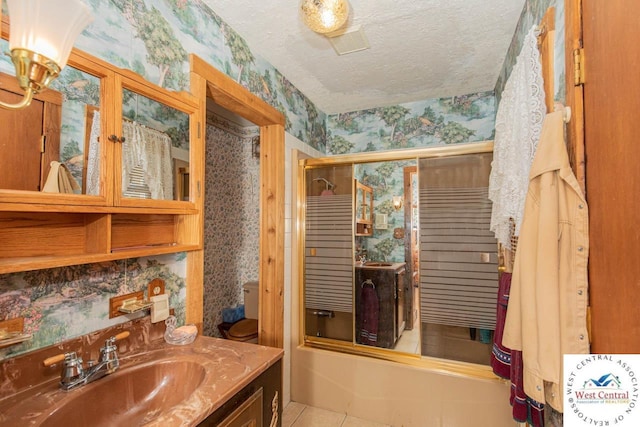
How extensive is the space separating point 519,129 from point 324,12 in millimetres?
1039

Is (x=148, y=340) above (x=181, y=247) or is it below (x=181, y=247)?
below

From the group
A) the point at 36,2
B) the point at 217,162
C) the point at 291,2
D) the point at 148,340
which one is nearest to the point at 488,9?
the point at 291,2

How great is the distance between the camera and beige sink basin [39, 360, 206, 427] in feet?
2.95

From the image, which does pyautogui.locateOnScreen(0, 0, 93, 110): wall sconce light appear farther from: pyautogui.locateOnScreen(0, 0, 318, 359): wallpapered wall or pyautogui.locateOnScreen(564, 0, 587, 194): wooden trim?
pyautogui.locateOnScreen(564, 0, 587, 194): wooden trim

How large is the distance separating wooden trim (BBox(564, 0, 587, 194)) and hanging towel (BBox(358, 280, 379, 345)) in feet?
6.45

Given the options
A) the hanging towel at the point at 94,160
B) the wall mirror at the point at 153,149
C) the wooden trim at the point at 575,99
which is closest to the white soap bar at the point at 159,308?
the wall mirror at the point at 153,149

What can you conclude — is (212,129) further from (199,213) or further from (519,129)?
(519,129)

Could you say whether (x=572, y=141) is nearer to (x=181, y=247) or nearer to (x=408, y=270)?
(x=181, y=247)

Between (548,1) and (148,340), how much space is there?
85.4 inches

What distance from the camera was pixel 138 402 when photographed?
1.07m

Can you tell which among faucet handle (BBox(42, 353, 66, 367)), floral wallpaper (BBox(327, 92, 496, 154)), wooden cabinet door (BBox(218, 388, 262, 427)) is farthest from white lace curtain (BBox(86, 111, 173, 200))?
floral wallpaper (BBox(327, 92, 496, 154))

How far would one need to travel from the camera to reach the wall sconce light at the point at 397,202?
3518mm

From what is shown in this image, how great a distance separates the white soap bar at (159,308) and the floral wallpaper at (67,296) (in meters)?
0.05

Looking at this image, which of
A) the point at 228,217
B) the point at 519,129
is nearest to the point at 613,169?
the point at 519,129
